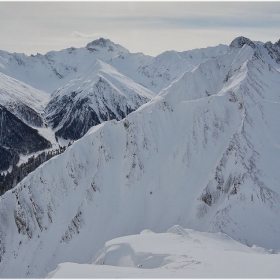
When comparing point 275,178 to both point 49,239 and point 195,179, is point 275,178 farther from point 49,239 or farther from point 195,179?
point 49,239

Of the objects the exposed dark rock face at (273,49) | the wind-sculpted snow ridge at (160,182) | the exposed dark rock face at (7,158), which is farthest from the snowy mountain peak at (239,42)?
the exposed dark rock face at (7,158)

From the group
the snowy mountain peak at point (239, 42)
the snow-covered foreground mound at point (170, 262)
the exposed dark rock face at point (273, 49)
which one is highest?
the snowy mountain peak at point (239, 42)

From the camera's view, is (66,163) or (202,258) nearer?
(202,258)

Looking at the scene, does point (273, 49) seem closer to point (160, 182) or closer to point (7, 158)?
point (160, 182)

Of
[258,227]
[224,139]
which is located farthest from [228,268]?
[224,139]

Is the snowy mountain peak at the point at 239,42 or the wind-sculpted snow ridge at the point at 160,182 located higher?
the snowy mountain peak at the point at 239,42

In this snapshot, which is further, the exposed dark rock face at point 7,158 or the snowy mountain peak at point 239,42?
the exposed dark rock face at point 7,158

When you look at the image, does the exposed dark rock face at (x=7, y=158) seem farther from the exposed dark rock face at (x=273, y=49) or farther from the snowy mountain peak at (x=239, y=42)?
the exposed dark rock face at (x=273, y=49)
